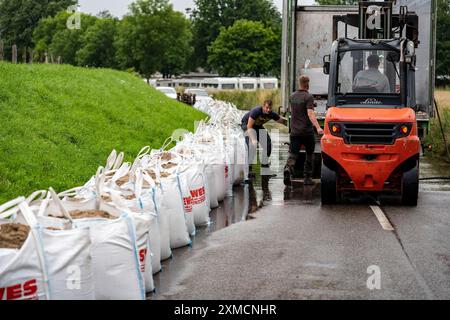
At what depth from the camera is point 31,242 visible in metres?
6.15

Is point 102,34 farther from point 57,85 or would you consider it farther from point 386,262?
point 386,262

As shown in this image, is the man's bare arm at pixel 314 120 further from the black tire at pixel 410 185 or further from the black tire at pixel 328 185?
the black tire at pixel 410 185

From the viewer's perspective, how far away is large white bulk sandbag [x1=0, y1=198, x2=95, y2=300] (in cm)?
602

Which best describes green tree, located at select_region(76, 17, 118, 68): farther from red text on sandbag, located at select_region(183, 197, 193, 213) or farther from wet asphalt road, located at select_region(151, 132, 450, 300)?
red text on sandbag, located at select_region(183, 197, 193, 213)

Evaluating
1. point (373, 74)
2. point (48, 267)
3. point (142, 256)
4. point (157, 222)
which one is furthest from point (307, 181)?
point (48, 267)

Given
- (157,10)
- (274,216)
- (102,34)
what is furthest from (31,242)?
(102,34)

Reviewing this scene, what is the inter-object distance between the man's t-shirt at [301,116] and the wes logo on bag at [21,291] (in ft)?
33.1

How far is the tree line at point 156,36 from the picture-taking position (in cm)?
8362

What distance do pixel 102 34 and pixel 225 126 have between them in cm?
8172

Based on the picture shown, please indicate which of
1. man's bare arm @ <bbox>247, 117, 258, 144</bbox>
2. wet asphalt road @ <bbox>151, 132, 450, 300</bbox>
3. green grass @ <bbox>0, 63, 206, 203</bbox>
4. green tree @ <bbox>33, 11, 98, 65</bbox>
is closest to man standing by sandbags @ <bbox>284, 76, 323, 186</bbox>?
man's bare arm @ <bbox>247, 117, 258, 144</bbox>

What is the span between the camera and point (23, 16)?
12106 cm

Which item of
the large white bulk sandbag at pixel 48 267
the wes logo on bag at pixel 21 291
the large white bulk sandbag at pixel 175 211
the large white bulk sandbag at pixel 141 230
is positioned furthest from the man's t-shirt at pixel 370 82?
the wes logo on bag at pixel 21 291

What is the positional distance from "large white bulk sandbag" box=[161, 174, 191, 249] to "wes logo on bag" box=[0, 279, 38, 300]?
3594 millimetres

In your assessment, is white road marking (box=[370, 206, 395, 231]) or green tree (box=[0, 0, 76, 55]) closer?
white road marking (box=[370, 206, 395, 231])
